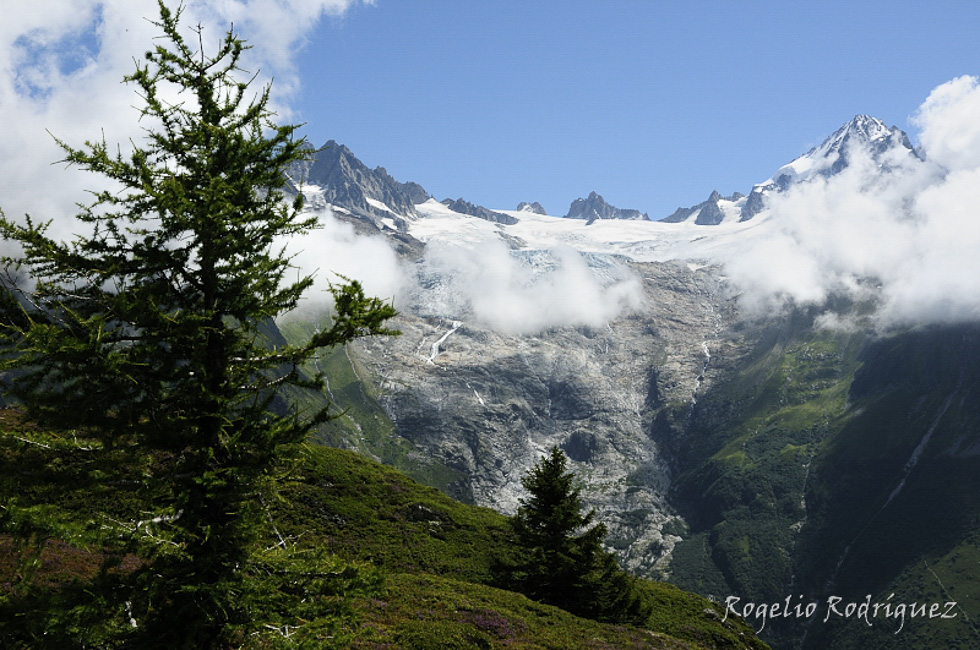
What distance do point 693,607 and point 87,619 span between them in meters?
59.2

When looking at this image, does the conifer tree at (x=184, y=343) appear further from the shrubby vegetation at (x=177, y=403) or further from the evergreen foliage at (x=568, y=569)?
the evergreen foliage at (x=568, y=569)

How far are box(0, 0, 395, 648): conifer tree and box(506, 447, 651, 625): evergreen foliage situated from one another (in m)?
34.2

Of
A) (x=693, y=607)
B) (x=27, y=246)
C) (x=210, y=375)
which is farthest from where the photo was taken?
(x=693, y=607)

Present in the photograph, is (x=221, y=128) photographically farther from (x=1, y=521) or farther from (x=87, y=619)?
(x=87, y=619)

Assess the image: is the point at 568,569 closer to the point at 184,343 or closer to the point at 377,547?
the point at 377,547

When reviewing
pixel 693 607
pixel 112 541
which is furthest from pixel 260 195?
pixel 693 607

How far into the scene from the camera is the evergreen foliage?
153ft

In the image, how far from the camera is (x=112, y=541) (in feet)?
42.9

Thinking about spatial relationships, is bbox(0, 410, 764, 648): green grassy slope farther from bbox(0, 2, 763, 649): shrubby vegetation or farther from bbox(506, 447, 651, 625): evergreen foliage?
bbox(506, 447, 651, 625): evergreen foliage

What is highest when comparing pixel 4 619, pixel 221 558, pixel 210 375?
pixel 210 375

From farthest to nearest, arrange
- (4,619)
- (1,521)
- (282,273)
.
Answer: (282,273)
(4,619)
(1,521)

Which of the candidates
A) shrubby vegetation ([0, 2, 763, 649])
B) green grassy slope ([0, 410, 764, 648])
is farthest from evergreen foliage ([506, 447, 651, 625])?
shrubby vegetation ([0, 2, 763, 649])

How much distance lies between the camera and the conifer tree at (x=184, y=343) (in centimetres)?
1345

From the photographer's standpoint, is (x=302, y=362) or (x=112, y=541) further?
(x=302, y=362)
